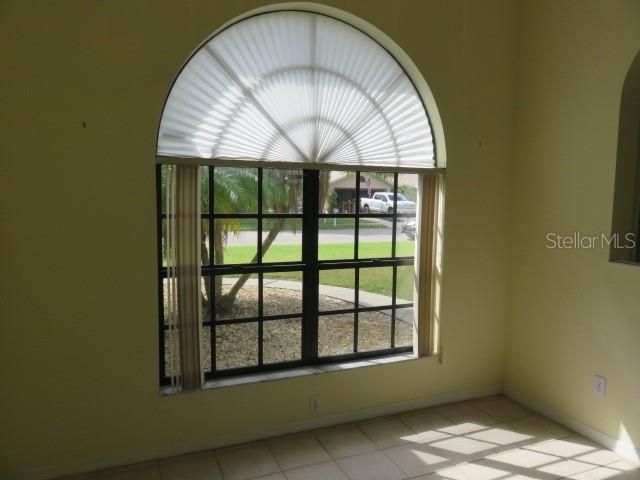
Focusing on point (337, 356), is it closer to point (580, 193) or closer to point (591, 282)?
point (591, 282)

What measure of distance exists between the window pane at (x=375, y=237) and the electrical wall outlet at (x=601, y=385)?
1617 mm

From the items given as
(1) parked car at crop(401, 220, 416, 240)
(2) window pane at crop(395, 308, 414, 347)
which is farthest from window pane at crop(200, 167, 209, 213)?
(2) window pane at crop(395, 308, 414, 347)

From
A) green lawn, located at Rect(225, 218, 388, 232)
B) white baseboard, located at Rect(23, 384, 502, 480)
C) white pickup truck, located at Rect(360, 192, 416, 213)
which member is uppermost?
white pickup truck, located at Rect(360, 192, 416, 213)

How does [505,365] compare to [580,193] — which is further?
[505,365]

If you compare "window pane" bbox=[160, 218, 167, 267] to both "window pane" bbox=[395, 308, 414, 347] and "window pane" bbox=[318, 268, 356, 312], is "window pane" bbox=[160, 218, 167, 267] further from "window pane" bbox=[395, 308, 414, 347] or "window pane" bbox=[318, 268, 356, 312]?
"window pane" bbox=[395, 308, 414, 347]

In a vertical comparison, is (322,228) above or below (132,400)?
above

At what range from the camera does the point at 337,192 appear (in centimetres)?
356

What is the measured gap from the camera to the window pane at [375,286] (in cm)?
Result: 373

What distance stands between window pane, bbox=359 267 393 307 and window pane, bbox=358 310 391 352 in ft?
0.28

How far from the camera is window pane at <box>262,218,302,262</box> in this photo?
339 centimetres

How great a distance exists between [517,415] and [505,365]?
0.46m

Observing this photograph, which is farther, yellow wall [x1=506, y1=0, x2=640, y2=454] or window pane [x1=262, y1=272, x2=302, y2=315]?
window pane [x1=262, y1=272, x2=302, y2=315]

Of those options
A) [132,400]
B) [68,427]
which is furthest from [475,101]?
[68,427]

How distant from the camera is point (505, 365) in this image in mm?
4121
